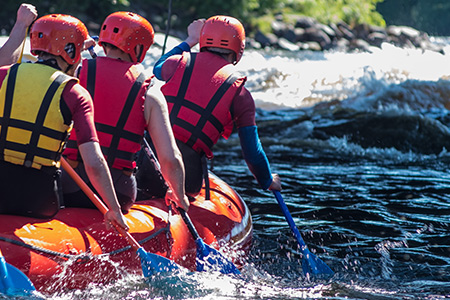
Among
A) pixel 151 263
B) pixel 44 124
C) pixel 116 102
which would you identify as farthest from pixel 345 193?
pixel 44 124

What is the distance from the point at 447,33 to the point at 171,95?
42.3 meters

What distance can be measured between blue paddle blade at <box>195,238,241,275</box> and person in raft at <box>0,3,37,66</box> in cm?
146

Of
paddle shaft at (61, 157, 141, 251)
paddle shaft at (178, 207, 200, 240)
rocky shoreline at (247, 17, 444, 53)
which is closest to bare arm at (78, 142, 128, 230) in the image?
paddle shaft at (61, 157, 141, 251)

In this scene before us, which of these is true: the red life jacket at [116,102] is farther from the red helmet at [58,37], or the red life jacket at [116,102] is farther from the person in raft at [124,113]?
the red helmet at [58,37]

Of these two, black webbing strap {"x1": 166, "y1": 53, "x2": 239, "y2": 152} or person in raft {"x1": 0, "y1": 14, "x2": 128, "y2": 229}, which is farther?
black webbing strap {"x1": 166, "y1": 53, "x2": 239, "y2": 152}

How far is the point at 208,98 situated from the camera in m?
3.98

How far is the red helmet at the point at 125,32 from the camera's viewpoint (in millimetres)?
3348

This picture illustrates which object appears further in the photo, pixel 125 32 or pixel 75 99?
pixel 125 32

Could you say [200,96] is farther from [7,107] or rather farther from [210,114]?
[7,107]

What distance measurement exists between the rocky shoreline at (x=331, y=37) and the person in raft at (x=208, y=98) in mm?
19087

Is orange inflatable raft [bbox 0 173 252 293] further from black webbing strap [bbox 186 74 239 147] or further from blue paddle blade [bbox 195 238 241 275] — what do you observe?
black webbing strap [bbox 186 74 239 147]

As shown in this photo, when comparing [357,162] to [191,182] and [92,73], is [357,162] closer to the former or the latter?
[191,182]

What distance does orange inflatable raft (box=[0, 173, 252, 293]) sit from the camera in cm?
285

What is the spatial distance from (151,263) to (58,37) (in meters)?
1.20
